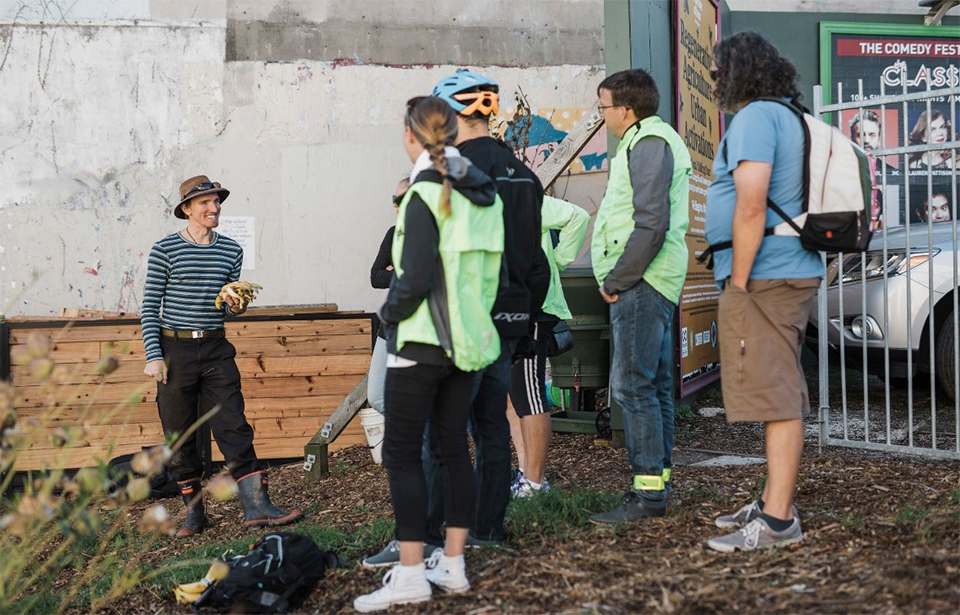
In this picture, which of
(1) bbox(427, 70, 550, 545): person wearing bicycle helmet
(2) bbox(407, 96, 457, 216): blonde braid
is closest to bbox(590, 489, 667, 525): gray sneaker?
(1) bbox(427, 70, 550, 545): person wearing bicycle helmet

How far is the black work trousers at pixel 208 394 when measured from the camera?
5637 millimetres

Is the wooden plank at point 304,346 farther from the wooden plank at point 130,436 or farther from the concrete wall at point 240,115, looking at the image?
the concrete wall at point 240,115

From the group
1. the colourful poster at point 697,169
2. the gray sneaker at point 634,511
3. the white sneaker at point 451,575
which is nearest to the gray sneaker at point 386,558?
the white sneaker at point 451,575

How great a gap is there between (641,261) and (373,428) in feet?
11.3

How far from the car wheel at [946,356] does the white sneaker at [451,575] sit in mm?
4714

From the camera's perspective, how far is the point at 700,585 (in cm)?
335

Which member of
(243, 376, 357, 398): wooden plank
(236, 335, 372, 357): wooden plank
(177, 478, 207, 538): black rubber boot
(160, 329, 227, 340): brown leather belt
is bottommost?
(177, 478, 207, 538): black rubber boot

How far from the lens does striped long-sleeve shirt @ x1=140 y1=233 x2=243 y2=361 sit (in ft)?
18.4

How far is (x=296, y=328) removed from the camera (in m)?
7.93

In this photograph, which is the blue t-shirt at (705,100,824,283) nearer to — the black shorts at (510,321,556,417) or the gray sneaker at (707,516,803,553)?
the gray sneaker at (707,516,803,553)

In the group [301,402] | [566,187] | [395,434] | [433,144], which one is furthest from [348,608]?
[566,187]

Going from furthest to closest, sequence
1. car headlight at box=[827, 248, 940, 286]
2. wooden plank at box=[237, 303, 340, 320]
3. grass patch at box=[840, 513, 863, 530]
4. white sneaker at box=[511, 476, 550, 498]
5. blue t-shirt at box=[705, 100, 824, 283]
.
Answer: wooden plank at box=[237, 303, 340, 320] → car headlight at box=[827, 248, 940, 286] → white sneaker at box=[511, 476, 550, 498] → grass patch at box=[840, 513, 863, 530] → blue t-shirt at box=[705, 100, 824, 283]

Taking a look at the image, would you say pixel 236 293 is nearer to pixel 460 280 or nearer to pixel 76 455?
pixel 460 280

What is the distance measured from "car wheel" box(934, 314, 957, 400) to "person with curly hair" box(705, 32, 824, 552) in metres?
3.69
